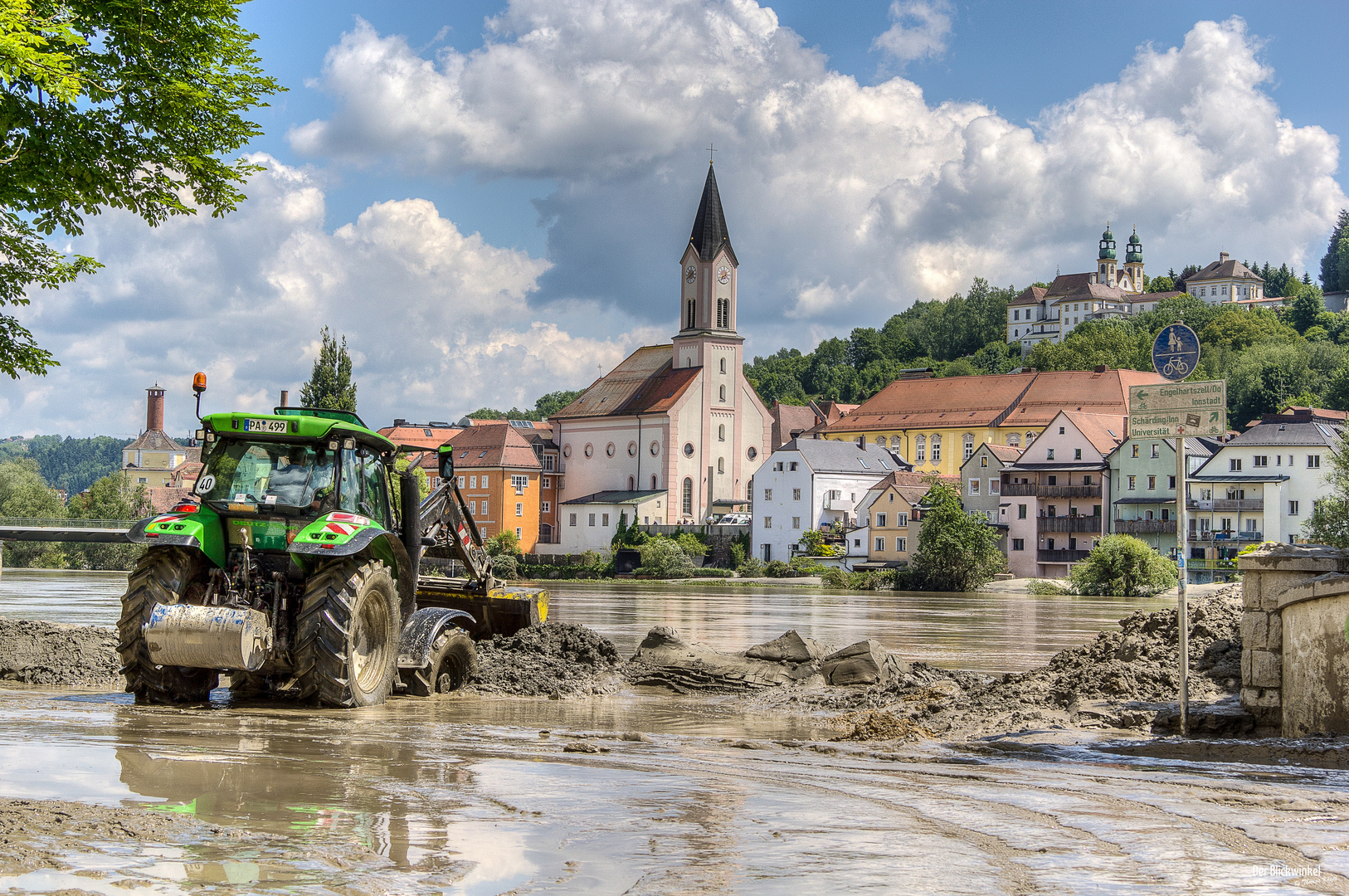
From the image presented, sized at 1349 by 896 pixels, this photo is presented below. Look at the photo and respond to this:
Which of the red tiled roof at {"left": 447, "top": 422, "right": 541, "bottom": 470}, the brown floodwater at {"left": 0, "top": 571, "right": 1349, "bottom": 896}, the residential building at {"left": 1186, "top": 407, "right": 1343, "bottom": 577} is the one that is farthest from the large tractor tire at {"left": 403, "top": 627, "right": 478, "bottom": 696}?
the red tiled roof at {"left": 447, "top": 422, "right": 541, "bottom": 470}

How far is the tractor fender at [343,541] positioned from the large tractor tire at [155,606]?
85 centimetres

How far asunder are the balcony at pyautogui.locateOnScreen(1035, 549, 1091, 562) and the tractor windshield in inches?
3031

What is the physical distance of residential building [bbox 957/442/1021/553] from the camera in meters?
89.2

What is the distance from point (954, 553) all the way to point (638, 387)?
47.7 m

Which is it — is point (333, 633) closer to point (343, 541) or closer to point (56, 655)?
point (343, 541)

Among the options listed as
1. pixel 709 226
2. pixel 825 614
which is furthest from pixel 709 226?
pixel 825 614

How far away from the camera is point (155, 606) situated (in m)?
10.2

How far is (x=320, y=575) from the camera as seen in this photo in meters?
10.7

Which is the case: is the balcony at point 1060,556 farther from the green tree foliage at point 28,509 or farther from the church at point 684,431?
the green tree foliage at point 28,509

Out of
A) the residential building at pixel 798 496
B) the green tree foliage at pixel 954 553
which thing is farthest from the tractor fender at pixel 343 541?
the residential building at pixel 798 496

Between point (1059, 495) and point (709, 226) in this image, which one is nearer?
point (1059, 495)

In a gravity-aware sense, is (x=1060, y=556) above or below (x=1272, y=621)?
above

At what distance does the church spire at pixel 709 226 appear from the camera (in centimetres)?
11219

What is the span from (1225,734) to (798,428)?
136052mm
